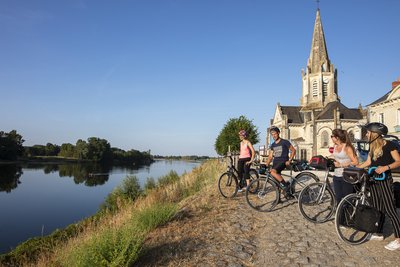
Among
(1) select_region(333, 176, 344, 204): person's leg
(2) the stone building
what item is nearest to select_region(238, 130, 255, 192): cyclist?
(1) select_region(333, 176, 344, 204): person's leg

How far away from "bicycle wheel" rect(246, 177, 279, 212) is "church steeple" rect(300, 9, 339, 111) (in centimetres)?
5097

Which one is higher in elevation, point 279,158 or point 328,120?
point 328,120

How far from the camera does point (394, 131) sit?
26.7 meters

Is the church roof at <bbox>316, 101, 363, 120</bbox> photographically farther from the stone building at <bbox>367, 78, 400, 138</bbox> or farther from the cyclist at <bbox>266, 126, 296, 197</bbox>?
the cyclist at <bbox>266, 126, 296, 197</bbox>

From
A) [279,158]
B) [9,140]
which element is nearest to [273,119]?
[279,158]

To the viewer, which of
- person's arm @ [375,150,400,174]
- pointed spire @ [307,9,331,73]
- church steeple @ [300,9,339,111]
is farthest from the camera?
pointed spire @ [307,9,331,73]

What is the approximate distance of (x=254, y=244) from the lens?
512 cm

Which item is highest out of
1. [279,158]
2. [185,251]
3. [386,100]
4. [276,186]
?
[386,100]

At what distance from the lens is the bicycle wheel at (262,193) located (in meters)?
7.13

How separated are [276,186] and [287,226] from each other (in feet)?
4.10

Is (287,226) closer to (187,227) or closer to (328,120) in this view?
(187,227)

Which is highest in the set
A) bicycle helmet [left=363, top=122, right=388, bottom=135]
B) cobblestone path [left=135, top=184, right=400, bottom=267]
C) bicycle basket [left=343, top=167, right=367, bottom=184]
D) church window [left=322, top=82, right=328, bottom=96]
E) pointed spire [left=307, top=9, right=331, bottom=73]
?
pointed spire [left=307, top=9, right=331, bottom=73]

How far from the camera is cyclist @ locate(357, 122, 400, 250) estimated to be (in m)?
4.56

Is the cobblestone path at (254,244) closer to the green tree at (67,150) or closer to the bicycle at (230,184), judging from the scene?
the bicycle at (230,184)
